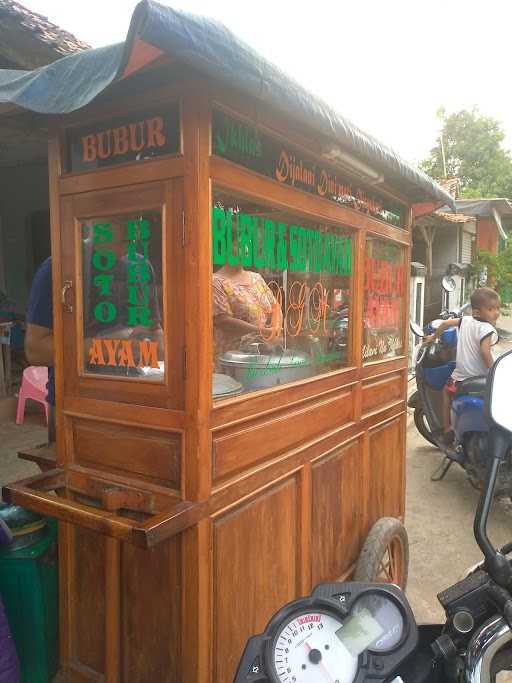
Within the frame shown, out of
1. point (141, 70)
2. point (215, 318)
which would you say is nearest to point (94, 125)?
point (141, 70)

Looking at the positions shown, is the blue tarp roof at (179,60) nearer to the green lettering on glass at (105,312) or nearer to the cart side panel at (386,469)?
the green lettering on glass at (105,312)

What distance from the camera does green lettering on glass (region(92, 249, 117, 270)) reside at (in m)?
1.70

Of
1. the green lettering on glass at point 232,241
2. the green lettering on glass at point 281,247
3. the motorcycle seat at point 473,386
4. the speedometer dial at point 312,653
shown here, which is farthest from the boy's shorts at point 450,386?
the speedometer dial at point 312,653

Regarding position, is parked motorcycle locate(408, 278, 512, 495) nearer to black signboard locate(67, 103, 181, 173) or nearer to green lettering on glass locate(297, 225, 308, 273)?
green lettering on glass locate(297, 225, 308, 273)

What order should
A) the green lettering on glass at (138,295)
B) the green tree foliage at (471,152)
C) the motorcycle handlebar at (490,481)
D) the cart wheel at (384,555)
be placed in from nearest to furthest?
1. the motorcycle handlebar at (490,481)
2. the green lettering on glass at (138,295)
3. the cart wheel at (384,555)
4. the green tree foliage at (471,152)

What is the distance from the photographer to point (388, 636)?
37.7 inches

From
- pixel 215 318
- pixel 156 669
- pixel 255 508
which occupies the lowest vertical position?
pixel 156 669

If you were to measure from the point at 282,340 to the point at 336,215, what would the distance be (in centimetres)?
60

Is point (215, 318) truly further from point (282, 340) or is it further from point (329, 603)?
point (329, 603)

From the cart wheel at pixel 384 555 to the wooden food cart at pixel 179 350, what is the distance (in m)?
0.45

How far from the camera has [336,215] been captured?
7.53ft

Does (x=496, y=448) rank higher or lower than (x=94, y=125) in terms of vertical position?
lower

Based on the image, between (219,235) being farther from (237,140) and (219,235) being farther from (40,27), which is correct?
(40,27)

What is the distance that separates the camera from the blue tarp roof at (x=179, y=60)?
1.16 metres
